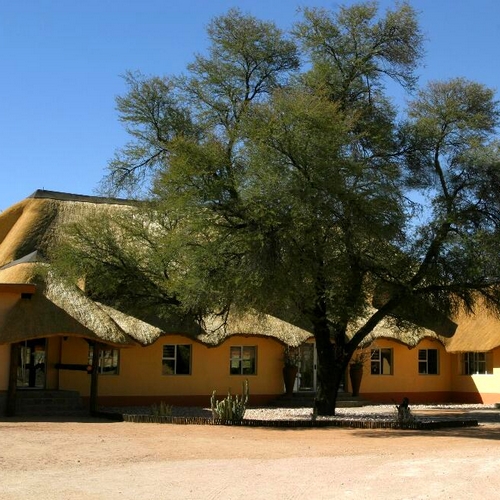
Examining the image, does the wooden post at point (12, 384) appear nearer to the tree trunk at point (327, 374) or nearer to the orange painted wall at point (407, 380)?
the tree trunk at point (327, 374)

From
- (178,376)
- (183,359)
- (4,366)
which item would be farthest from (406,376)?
(4,366)

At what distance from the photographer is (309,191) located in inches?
800

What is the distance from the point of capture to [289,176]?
20469 millimetres

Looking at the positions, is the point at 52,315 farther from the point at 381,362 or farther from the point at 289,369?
the point at 381,362

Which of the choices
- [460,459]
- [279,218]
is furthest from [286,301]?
[460,459]

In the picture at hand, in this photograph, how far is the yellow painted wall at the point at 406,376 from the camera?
1369 inches

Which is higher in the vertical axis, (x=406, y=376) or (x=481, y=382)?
(x=406, y=376)

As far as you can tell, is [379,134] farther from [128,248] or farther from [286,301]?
[128,248]

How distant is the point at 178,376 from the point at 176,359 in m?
0.65

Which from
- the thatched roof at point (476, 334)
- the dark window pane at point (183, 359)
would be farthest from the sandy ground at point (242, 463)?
the thatched roof at point (476, 334)

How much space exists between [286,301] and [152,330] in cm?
826

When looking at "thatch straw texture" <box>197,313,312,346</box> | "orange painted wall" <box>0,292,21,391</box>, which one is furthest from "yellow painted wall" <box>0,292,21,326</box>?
"thatch straw texture" <box>197,313,312,346</box>

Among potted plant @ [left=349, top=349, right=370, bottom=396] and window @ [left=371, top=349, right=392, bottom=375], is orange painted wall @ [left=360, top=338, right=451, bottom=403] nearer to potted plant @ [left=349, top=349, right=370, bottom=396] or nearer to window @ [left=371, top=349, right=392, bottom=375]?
window @ [left=371, top=349, right=392, bottom=375]

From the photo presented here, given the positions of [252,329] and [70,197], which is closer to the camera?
[252,329]
